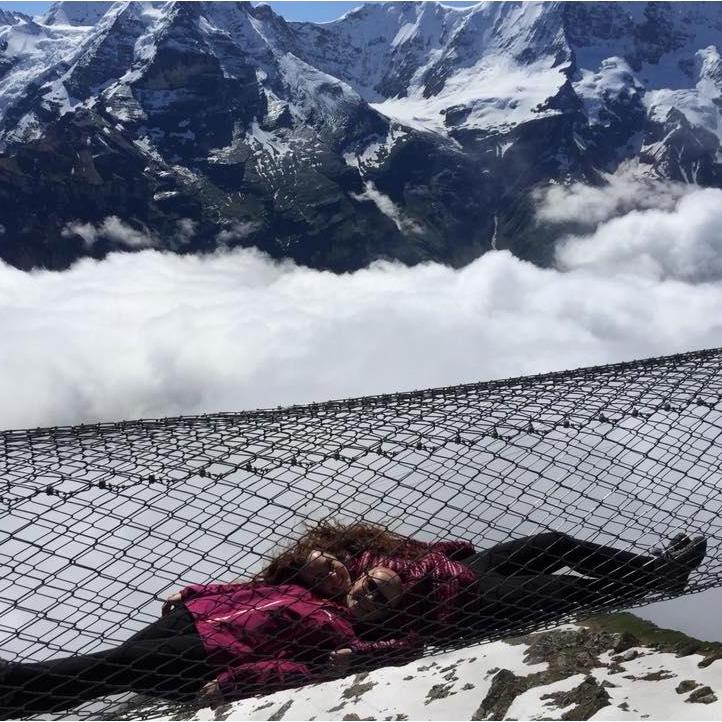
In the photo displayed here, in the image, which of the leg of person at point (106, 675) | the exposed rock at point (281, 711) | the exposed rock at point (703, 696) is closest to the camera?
the leg of person at point (106, 675)

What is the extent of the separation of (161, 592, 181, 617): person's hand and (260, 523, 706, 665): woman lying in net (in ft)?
1.67

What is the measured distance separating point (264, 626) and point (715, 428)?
10.9 feet

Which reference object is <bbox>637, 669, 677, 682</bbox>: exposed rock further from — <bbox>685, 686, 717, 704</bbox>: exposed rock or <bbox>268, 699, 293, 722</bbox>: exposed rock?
<bbox>268, 699, 293, 722</bbox>: exposed rock

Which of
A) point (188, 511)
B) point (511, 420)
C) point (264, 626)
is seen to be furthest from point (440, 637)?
point (188, 511)

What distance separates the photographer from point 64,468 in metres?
4.57

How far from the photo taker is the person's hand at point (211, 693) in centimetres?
403

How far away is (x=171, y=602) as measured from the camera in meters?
4.28

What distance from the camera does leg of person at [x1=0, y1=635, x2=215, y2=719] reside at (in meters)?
3.84

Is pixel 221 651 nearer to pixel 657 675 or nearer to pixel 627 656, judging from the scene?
pixel 657 675

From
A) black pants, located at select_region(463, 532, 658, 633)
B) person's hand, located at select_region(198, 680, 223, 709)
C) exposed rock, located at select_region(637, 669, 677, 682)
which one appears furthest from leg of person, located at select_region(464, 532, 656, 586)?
person's hand, located at select_region(198, 680, 223, 709)

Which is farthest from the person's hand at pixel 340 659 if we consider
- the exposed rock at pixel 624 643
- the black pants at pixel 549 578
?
the exposed rock at pixel 624 643

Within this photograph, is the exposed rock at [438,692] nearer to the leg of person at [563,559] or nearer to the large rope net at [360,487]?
the large rope net at [360,487]

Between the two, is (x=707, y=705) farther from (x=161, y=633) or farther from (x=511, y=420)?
(x=161, y=633)

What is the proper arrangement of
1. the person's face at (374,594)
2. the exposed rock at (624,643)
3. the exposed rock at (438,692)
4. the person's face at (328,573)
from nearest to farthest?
the person's face at (374,594) < the person's face at (328,573) < the exposed rock at (624,643) < the exposed rock at (438,692)
